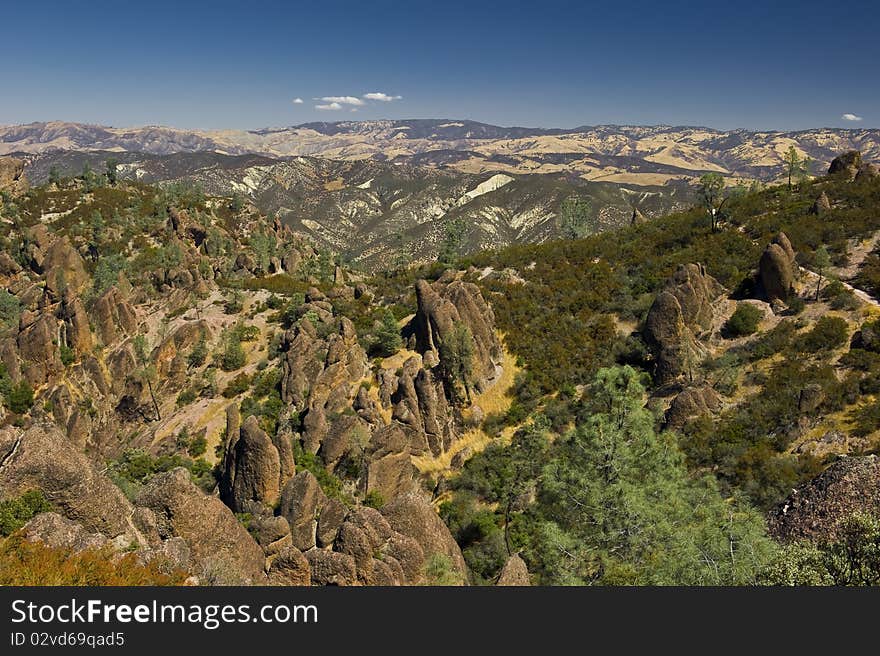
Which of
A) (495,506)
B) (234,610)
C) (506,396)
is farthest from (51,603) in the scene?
(506,396)

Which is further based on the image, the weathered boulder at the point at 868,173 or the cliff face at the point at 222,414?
the weathered boulder at the point at 868,173

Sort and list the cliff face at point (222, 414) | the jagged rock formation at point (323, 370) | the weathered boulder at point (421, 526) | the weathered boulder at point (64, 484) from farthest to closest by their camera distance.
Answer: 1. the jagged rock formation at point (323, 370)
2. the weathered boulder at point (421, 526)
3. the cliff face at point (222, 414)
4. the weathered boulder at point (64, 484)

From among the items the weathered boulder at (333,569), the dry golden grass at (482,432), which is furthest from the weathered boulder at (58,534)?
the dry golden grass at (482,432)

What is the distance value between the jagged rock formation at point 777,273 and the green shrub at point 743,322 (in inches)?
117

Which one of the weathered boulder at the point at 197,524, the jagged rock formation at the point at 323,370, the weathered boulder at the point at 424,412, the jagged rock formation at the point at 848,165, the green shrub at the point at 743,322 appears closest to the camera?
the weathered boulder at the point at 197,524

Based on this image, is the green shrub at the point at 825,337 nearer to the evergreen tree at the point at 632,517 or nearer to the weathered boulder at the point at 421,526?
the evergreen tree at the point at 632,517

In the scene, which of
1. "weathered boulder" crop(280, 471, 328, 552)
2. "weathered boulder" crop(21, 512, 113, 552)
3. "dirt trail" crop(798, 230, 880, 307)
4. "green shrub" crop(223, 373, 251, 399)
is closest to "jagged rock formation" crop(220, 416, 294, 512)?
"weathered boulder" crop(280, 471, 328, 552)

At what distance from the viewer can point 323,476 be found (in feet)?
130

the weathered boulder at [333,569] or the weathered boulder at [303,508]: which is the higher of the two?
the weathered boulder at [333,569]

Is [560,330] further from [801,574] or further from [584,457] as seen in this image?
[801,574]

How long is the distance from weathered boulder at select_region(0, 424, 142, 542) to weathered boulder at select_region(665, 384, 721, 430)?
37912 millimetres

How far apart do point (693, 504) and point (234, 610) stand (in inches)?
898

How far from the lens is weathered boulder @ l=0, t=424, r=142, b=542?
19719mm

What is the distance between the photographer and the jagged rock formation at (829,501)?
20.4 metres
